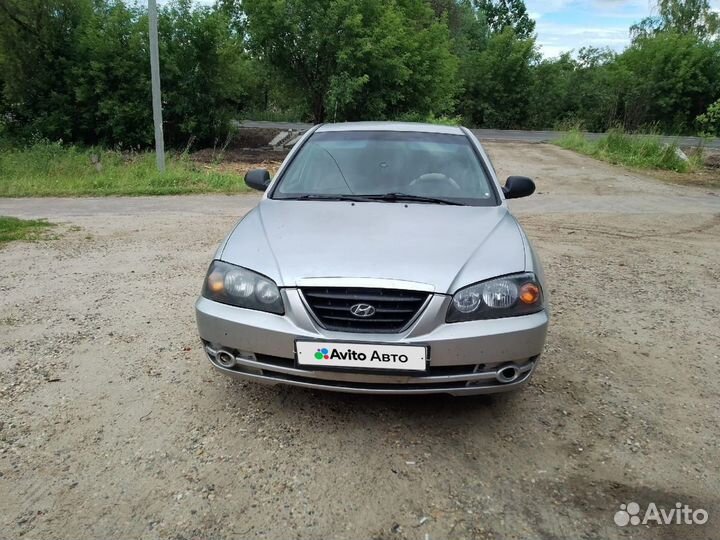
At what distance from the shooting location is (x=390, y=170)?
398 centimetres

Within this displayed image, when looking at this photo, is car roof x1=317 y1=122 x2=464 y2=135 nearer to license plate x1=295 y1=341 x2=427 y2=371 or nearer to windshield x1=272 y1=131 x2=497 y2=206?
windshield x1=272 y1=131 x2=497 y2=206

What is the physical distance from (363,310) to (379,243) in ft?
1.48

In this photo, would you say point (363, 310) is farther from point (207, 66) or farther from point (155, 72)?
point (207, 66)

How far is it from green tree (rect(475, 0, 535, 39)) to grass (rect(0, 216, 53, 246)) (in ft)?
220

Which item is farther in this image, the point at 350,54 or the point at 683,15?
the point at 683,15

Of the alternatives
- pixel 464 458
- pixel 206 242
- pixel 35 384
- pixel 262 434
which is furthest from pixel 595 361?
pixel 206 242

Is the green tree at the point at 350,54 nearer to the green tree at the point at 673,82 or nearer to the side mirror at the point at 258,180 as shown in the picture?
the side mirror at the point at 258,180

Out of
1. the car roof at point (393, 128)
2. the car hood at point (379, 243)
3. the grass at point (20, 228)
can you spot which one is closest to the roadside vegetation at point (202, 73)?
the grass at point (20, 228)

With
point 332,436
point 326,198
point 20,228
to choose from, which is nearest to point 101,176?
point 20,228

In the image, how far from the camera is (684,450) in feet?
9.37

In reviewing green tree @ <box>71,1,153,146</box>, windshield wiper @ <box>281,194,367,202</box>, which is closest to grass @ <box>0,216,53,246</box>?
windshield wiper @ <box>281,194,367,202</box>

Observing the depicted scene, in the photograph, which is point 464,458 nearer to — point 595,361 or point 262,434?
point 262,434

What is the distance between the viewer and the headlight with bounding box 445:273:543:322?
8.84 feet

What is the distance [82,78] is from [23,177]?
20.7 feet
